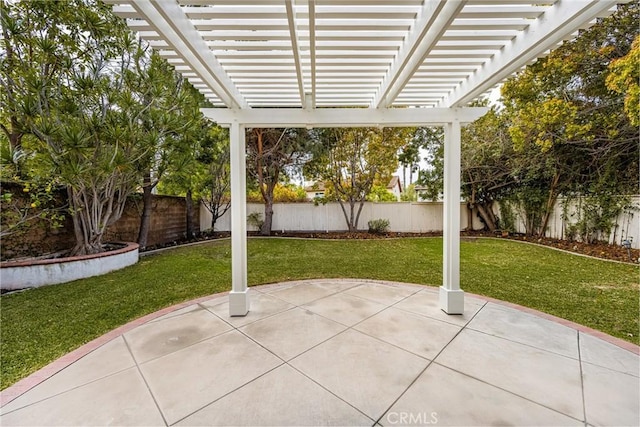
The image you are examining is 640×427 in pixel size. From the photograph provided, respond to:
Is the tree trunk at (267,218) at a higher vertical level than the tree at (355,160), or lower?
lower

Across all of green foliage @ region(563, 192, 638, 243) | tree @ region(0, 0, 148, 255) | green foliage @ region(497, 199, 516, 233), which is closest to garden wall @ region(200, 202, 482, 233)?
green foliage @ region(497, 199, 516, 233)

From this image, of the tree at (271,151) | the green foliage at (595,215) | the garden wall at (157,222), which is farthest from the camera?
the tree at (271,151)

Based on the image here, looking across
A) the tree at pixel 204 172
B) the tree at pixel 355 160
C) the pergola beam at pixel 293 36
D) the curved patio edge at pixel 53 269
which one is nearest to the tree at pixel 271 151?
the tree at pixel 355 160

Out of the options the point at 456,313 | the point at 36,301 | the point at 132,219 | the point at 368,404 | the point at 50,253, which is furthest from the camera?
the point at 132,219

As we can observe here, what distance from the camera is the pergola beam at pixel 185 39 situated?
1732mm

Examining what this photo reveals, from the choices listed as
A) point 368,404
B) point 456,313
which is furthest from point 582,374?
point 368,404

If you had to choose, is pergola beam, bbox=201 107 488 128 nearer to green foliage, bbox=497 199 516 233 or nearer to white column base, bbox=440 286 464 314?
white column base, bbox=440 286 464 314

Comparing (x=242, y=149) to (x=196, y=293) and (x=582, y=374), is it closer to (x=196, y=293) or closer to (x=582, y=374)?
(x=196, y=293)

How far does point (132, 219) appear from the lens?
25.4 feet

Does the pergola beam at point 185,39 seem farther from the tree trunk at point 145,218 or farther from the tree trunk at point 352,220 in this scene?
the tree trunk at point 352,220

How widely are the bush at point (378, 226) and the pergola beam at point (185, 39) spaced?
29.1 feet

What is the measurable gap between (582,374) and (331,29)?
3.56m

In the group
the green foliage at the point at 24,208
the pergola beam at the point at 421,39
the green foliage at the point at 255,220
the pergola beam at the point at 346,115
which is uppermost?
the pergola beam at the point at 421,39

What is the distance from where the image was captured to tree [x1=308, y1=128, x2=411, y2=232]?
31.1 ft
